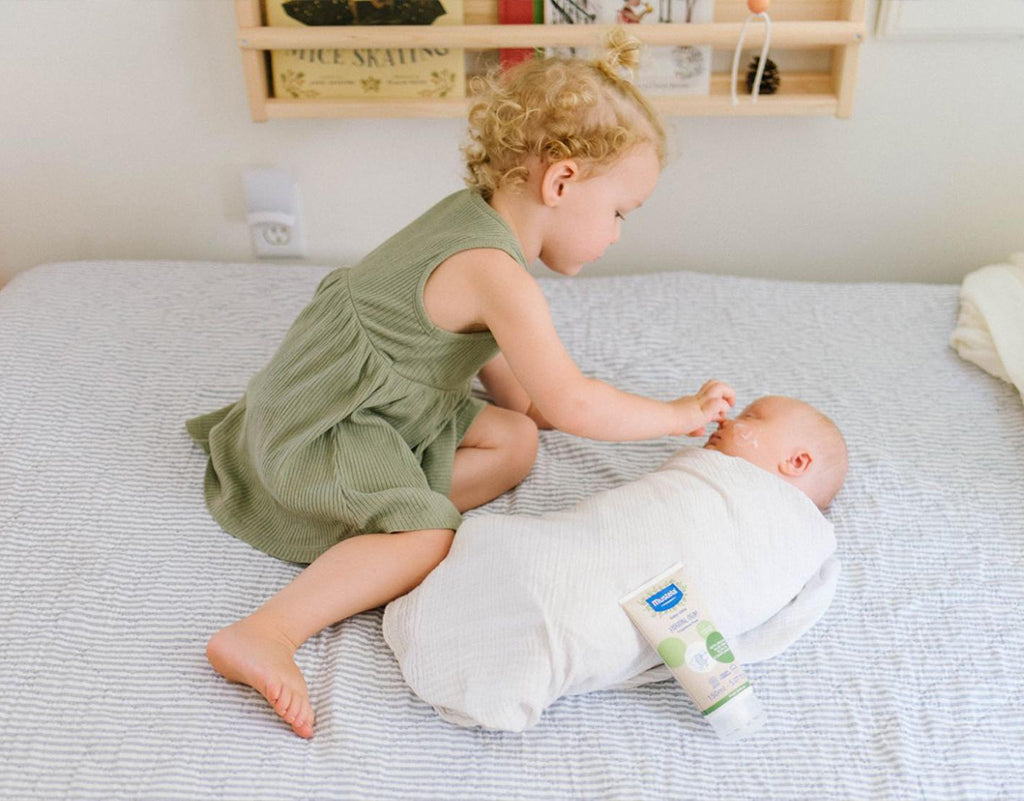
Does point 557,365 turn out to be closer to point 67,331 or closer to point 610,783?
point 610,783

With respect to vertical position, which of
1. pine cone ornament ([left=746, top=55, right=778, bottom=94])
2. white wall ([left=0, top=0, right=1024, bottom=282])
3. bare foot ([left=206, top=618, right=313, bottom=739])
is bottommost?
bare foot ([left=206, top=618, right=313, bottom=739])

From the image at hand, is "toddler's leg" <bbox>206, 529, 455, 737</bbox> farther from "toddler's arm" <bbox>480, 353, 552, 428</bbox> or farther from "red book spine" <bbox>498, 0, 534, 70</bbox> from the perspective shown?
"red book spine" <bbox>498, 0, 534, 70</bbox>

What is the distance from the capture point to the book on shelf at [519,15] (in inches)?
55.3

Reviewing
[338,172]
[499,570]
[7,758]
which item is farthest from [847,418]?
[7,758]

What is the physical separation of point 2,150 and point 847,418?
4.77ft

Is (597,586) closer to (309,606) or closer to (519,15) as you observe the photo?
(309,606)

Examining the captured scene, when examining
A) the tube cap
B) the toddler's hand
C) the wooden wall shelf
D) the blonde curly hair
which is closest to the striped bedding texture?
the tube cap

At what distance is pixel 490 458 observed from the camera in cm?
116

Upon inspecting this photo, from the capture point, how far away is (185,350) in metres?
1.38

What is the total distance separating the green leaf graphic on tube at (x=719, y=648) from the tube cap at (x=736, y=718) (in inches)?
1.3

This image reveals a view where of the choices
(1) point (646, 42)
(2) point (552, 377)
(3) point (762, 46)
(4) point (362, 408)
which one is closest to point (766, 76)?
(3) point (762, 46)

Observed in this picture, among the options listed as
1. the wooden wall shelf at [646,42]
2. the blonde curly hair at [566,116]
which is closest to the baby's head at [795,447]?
the blonde curly hair at [566,116]

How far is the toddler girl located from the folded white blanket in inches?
18.6

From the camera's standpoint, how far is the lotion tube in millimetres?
859
